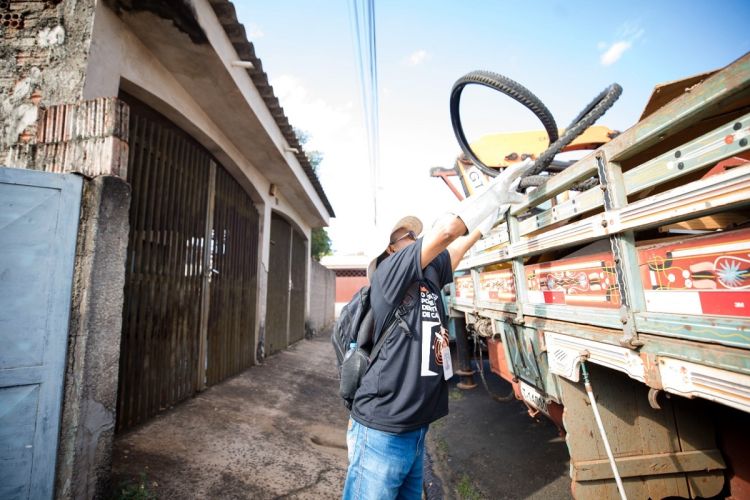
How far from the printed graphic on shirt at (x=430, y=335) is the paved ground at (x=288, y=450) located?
1809 millimetres

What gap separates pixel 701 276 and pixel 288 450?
3378 millimetres

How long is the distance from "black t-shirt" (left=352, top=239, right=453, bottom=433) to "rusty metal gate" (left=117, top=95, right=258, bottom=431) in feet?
8.67

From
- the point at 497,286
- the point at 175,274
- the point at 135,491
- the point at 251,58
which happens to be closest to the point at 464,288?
the point at 497,286

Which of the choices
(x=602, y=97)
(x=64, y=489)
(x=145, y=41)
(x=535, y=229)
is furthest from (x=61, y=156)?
(x=602, y=97)

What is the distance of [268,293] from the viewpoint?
6699 millimetres

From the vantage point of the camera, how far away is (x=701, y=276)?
1.26 meters

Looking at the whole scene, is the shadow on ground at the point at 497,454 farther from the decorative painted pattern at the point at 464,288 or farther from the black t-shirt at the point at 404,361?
the black t-shirt at the point at 404,361

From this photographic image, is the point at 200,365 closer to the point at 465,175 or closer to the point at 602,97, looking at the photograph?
the point at 465,175

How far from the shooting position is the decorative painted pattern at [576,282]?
168 centimetres

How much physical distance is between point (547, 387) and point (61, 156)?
3566 millimetres

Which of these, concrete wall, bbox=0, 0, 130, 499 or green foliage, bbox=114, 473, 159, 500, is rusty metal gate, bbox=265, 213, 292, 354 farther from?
concrete wall, bbox=0, 0, 130, 499

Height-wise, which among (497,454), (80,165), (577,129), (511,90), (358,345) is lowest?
(497,454)

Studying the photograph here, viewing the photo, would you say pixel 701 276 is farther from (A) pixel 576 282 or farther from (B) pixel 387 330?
(B) pixel 387 330

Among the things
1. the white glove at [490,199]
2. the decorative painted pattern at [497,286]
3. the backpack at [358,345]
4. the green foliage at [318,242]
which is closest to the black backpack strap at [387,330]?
the backpack at [358,345]
